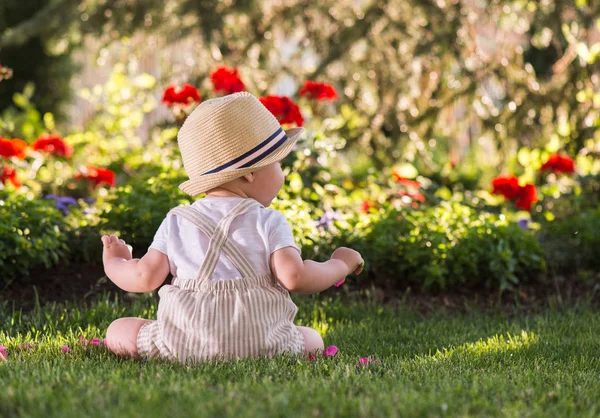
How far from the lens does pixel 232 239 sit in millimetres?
2709

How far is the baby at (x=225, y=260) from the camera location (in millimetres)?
2697

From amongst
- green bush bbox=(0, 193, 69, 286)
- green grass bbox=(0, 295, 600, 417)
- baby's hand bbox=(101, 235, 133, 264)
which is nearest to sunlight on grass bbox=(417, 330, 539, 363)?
green grass bbox=(0, 295, 600, 417)

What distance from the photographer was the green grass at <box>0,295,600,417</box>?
79.9 inches

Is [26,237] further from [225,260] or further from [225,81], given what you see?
[225,260]

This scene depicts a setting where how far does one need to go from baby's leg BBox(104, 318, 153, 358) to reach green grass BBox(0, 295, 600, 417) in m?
0.04

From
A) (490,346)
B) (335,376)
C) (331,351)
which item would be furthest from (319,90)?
(335,376)

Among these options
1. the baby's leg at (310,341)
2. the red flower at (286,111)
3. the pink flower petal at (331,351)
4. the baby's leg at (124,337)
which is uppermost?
the red flower at (286,111)

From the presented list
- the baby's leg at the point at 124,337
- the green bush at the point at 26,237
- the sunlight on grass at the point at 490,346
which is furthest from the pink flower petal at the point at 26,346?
the sunlight on grass at the point at 490,346

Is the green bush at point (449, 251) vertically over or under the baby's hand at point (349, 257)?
under

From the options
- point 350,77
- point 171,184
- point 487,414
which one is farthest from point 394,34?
point 487,414

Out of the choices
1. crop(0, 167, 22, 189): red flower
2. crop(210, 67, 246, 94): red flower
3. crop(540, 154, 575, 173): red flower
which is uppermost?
crop(210, 67, 246, 94): red flower

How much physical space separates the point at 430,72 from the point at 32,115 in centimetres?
434

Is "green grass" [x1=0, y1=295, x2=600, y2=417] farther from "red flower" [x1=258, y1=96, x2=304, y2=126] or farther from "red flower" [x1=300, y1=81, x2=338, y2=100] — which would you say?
"red flower" [x1=300, y1=81, x2=338, y2=100]

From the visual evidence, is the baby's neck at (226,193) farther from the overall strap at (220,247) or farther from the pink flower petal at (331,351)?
the pink flower petal at (331,351)
